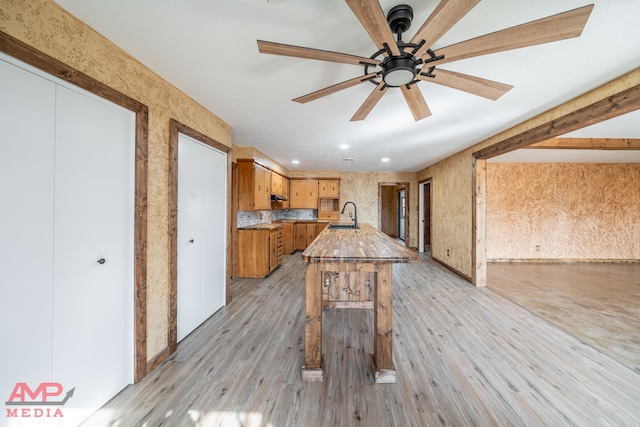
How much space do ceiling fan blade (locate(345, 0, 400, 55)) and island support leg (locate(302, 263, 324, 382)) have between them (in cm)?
144

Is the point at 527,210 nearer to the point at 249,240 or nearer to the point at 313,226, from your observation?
the point at 313,226

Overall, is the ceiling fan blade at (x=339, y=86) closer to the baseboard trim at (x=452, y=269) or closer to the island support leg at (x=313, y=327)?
the island support leg at (x=313, y=327)

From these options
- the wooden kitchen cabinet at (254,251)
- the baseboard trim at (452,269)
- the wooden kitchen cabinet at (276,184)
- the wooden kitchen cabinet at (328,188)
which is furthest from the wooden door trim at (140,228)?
the wooden kitchen cabinet at (328,188)

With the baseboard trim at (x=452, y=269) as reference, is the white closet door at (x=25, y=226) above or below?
above

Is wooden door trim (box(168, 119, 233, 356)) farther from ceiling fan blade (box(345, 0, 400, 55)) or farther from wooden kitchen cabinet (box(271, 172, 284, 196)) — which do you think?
wooden kitchen cabinet (box(271, 172, 284, 196))

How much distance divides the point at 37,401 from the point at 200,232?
1.61 m

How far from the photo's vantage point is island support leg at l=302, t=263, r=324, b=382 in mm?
1735

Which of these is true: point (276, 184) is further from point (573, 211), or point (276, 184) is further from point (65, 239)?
point (573, 211)

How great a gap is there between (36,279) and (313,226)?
18.6 feet

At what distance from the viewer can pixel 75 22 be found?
1.39 m

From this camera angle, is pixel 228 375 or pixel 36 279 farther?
pixel 228 375

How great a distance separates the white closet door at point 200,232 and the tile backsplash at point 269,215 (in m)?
1.45

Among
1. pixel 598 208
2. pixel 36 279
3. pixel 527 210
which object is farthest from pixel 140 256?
pixel 598 208

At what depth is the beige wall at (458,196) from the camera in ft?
8.76
